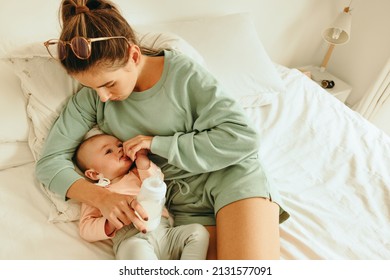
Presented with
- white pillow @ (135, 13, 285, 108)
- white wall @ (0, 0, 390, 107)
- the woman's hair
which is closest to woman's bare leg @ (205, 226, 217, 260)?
the woman's hair

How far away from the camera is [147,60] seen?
3.59 ft

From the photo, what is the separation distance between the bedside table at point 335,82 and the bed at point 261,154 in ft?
2.18

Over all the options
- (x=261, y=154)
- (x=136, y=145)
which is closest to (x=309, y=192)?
(x=261, y=154)

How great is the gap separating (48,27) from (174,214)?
0.87 metres

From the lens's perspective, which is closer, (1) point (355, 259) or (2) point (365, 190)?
(1) point (355, 259)

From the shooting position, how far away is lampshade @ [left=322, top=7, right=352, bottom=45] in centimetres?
201

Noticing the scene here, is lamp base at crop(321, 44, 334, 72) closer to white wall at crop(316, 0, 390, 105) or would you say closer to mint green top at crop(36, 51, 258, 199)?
white wall at crop(316, 0, 390, 105)

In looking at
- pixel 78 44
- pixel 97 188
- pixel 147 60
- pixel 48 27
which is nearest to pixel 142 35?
pixel 147 60

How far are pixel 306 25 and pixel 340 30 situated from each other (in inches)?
8.7

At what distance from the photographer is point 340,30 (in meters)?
2.13

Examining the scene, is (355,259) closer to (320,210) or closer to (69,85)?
(320,210)

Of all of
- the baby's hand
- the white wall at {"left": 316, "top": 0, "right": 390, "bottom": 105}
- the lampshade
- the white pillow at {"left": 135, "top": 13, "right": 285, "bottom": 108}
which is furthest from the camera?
the white wall at {"left": 316, "top": 0, "right": 390, "bottom": 105}

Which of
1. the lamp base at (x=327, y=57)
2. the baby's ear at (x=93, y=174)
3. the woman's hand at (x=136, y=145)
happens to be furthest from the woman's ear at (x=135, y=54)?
the lamp base at (x=327, y=57)

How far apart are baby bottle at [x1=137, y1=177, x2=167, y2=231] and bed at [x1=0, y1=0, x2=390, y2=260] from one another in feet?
0.76
